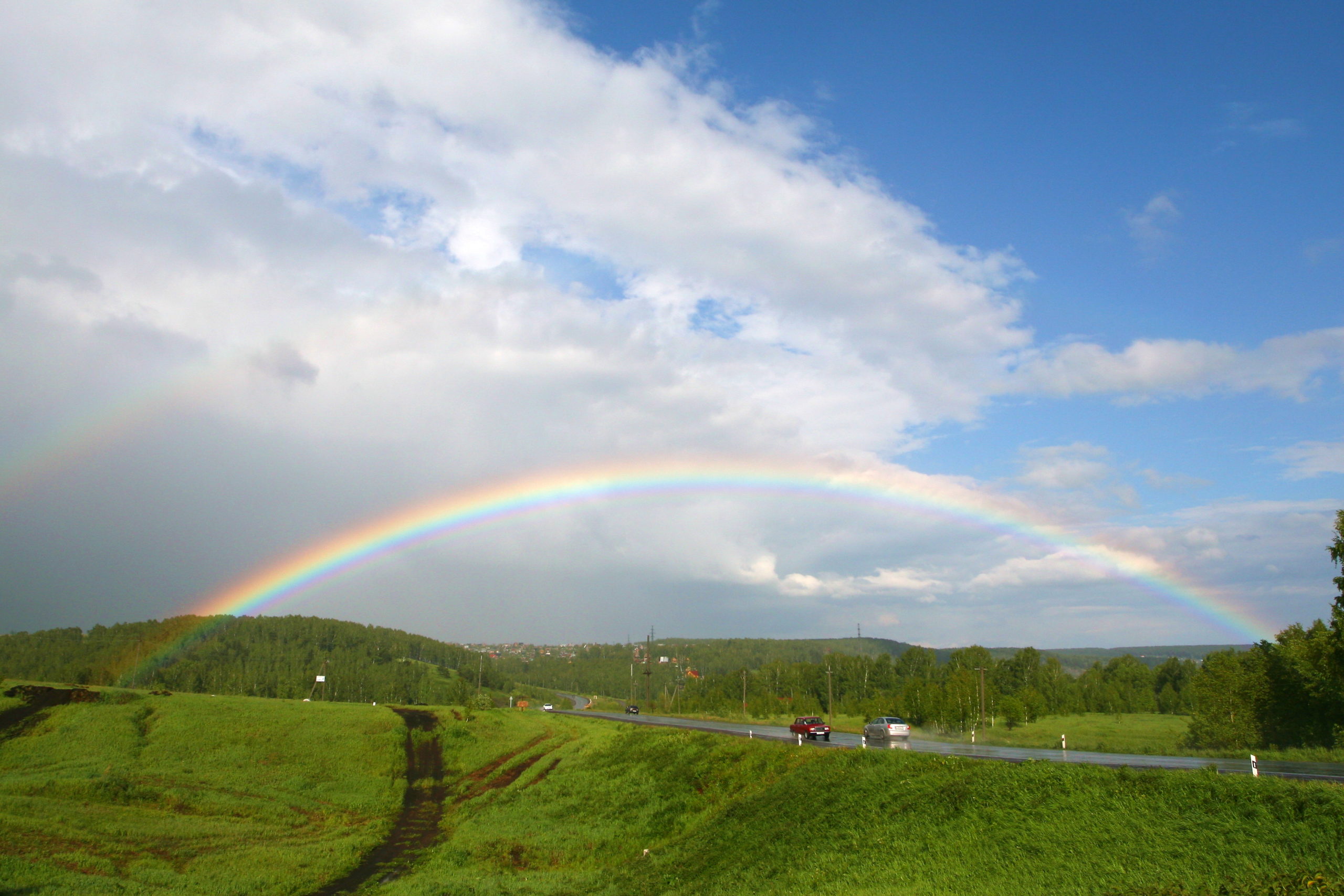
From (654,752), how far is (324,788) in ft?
84.1

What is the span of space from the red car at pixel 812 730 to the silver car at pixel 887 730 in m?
6.38

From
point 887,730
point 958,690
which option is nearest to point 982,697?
point 887,730

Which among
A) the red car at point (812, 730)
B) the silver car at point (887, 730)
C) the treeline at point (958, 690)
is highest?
the silver car at point (887, 730)

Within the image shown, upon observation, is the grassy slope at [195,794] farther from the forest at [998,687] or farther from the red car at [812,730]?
the forest at [998,687]

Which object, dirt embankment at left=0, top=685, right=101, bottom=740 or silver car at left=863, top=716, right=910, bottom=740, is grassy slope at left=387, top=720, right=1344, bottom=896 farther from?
dirt embankment at left=0, top=685, right=101, bottom=740

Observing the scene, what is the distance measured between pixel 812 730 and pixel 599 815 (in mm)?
19221

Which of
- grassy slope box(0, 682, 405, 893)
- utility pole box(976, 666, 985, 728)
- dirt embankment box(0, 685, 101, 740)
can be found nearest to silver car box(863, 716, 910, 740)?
grassy slope box(0, 682, 405, 893)

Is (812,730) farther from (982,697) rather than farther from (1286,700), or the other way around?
(1286,700)

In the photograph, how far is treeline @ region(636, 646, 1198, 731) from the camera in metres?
131

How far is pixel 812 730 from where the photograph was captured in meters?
57.8

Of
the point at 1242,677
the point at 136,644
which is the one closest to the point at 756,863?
the point at 1242,677

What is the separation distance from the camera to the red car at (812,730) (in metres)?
56.8

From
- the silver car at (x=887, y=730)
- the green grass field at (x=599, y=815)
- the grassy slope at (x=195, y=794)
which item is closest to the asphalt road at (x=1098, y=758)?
the silver car at (x=887, y=730)

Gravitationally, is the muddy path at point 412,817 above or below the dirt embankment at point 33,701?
below
